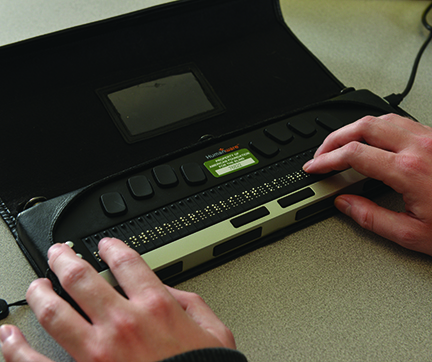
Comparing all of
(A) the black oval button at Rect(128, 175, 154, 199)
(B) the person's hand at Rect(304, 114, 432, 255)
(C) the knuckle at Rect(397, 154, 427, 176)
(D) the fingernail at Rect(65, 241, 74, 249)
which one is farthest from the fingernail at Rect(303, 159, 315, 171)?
(D) the fingernail at Rect(65, 241, 74, 249)

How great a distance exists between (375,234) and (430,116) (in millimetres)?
354

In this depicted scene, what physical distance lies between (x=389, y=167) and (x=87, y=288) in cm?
40

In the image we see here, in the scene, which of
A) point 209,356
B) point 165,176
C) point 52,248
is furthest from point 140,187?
point 209,356

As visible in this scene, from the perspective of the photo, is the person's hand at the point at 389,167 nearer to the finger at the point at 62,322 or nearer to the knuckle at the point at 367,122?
the knuckle at the point at 367,122

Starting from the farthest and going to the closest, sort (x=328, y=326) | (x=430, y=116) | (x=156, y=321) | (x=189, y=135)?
(x=430, y=116)
(x=189, y=135)
(x=328, y=326)
(x=156, y=321)

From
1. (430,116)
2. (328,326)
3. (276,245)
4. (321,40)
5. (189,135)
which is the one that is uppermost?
(321,40)

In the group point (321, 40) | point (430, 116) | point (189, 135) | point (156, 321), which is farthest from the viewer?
point (321, 40)

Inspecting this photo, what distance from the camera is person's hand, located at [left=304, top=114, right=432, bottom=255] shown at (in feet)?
1.80

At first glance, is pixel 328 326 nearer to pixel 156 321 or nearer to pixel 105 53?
pixel 156 321

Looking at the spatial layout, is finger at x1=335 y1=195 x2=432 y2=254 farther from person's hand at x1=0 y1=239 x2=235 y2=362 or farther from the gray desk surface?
person's hand at x1=0 y1=239 x2=235 y2=362

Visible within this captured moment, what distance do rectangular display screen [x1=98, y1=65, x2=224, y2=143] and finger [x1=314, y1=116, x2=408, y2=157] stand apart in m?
0.21

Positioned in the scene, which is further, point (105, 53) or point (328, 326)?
point (105, 53)

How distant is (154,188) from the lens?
56 cm

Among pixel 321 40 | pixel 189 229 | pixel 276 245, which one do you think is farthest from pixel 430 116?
pixel 189 229
